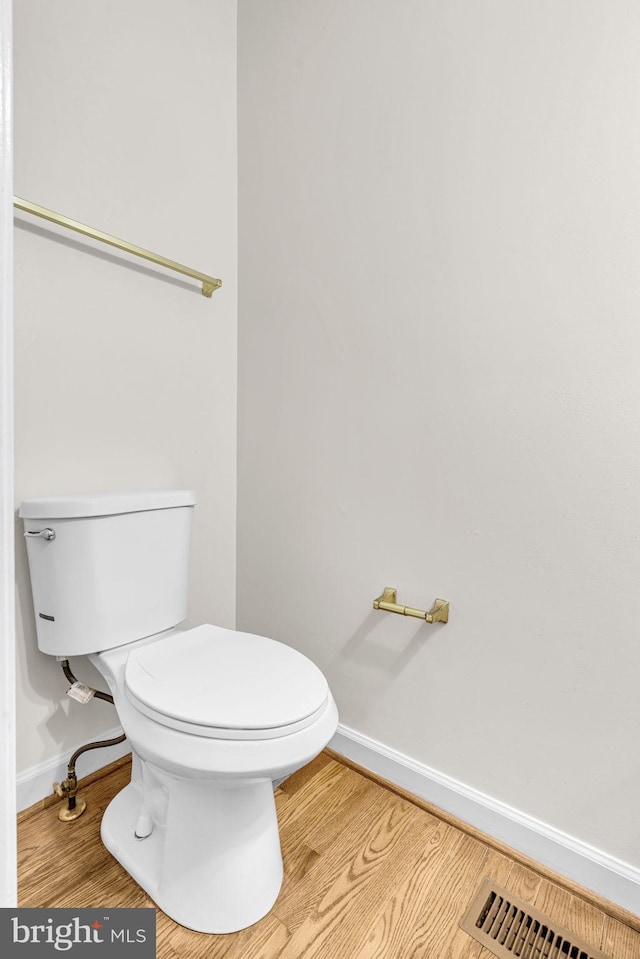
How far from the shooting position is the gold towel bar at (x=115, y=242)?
104 cm

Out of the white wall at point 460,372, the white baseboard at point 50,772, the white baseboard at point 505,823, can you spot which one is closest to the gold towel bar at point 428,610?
the white wall at point 460,372

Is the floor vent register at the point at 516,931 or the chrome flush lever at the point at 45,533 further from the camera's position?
the chrome flush lever at the point at 45,533

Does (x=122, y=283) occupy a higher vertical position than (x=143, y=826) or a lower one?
higher

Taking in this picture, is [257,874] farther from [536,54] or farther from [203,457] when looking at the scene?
[536,54]

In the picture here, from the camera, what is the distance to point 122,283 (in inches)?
50.3

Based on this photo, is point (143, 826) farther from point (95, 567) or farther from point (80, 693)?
point (95, 567)

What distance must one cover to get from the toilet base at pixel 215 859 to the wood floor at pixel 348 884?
3 centimetres

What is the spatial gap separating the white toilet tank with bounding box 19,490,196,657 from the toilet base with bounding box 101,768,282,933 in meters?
0.34

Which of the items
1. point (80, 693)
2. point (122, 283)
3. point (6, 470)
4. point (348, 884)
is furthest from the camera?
point (122, 283)

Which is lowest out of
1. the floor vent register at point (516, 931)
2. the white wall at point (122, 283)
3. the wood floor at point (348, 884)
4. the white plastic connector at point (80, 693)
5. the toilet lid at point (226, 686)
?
the floor vent register at point (516, 931)

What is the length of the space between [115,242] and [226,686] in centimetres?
103

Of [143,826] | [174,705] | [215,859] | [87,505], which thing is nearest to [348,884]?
[215,859]

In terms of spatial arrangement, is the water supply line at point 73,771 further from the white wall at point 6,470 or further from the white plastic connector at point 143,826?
the white wall at point 6,470
